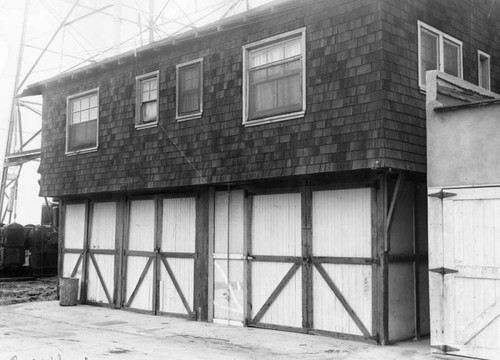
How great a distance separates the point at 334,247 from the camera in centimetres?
1177

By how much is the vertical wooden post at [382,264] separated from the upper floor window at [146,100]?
6162 mm

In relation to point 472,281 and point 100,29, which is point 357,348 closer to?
point 472,281

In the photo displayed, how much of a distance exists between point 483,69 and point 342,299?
6.05 m

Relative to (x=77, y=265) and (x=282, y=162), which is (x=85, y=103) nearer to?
(x=77, y=265)

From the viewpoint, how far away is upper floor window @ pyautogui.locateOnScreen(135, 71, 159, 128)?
1512 centimetres

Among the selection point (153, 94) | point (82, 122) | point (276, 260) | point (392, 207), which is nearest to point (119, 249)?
point (82, 122)

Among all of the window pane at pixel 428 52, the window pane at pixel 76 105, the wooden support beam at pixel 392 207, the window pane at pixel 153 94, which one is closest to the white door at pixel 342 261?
the wooden support beam at pixel 392 207

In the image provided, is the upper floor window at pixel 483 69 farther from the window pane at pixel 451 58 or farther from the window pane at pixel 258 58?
the window pane at pixel 258 58

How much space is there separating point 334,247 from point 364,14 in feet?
13.9

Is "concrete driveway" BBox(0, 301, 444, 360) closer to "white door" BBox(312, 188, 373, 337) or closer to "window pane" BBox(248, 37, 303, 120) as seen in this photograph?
"white door" BBox(312, 188, 373, 337)

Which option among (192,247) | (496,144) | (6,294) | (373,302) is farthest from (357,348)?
(6,294)

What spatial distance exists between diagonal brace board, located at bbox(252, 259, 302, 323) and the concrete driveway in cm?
46

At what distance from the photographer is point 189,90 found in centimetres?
1429

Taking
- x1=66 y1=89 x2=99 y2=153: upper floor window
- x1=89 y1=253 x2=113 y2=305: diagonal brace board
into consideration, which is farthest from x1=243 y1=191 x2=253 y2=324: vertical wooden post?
x1=66 y1=89 x2=99 y2=153: upper floor window
